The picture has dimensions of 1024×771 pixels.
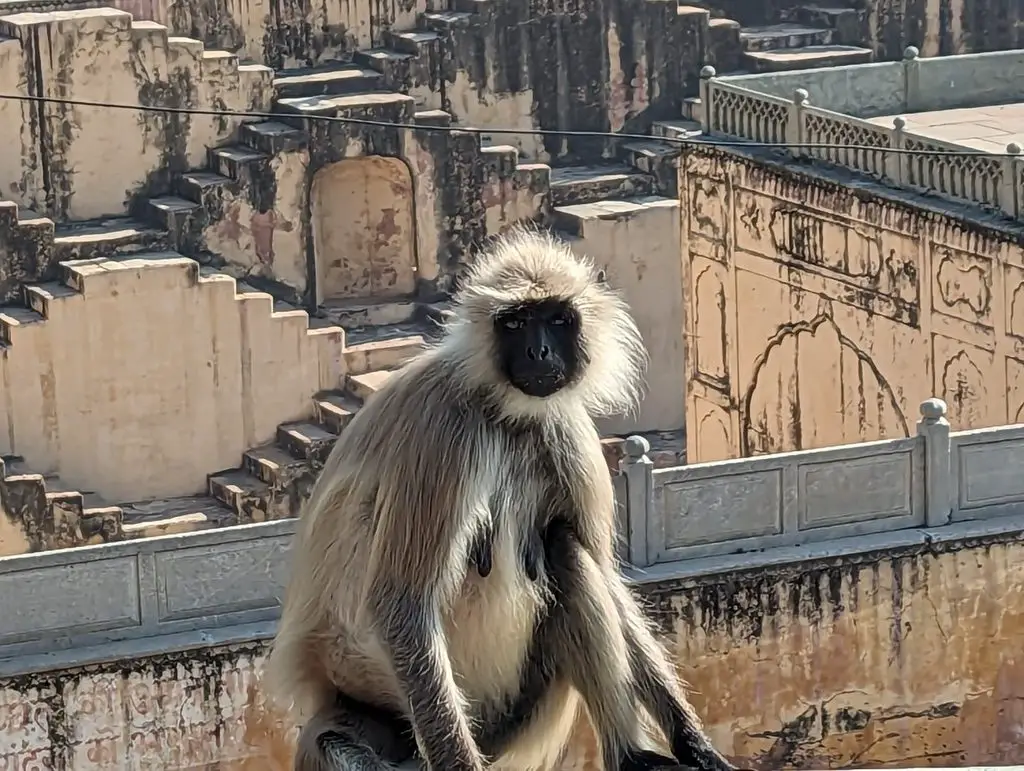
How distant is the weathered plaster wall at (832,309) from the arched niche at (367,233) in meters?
6.59

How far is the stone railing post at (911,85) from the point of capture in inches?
647

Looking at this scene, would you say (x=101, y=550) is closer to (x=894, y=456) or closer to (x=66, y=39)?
(x=894, y=456)

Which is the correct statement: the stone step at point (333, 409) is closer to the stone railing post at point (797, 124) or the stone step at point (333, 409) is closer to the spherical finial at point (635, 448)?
the stone railing post at point (797, 124)

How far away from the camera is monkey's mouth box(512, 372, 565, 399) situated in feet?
20.3

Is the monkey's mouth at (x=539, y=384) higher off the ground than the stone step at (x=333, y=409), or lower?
higher

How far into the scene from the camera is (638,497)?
1026 cm

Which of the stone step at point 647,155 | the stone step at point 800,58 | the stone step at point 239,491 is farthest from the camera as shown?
the stone step at point 800,58

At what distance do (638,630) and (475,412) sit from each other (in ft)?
2.24

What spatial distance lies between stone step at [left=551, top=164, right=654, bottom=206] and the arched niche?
140cm

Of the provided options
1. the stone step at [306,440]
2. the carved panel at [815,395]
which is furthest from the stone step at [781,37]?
the carved panel at [815,395]

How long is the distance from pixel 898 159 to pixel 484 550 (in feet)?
27.6

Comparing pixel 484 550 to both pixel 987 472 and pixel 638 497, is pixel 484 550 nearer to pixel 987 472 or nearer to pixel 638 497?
pixel 638 497

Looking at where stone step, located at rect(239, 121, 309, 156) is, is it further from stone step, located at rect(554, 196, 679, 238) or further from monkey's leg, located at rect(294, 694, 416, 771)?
monkey's leg, located at rect(294, 694, 416, 771)

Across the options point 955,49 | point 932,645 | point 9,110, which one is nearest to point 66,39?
point 9,110
